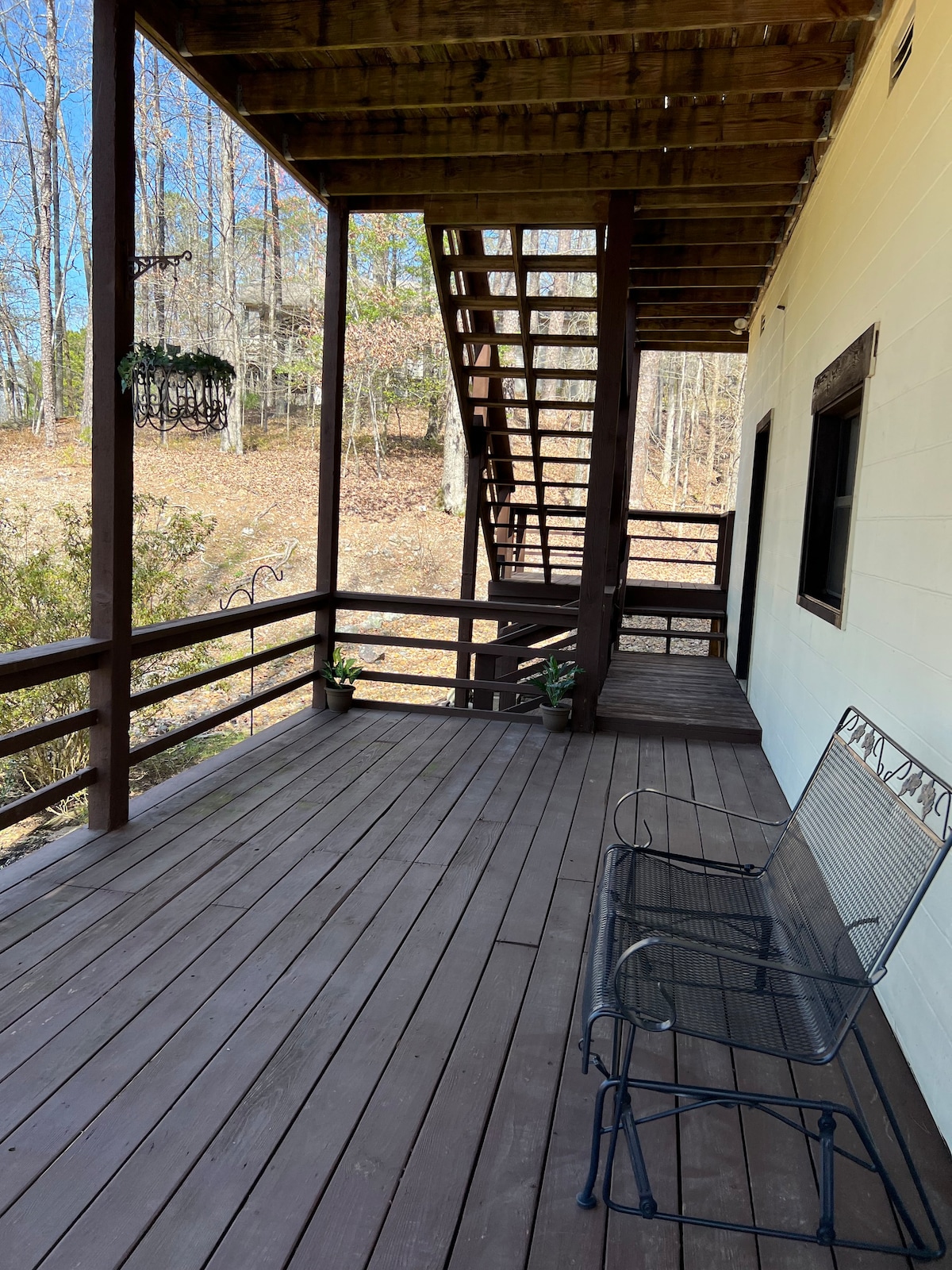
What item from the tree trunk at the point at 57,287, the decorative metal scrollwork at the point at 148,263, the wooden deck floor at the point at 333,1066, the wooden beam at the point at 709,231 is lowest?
the wooden deck floor at the point at 333,1066

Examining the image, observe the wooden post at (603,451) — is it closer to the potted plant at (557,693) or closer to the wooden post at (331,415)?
the potted plant at (557,693)

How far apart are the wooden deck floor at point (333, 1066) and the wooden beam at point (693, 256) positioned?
3.77 m

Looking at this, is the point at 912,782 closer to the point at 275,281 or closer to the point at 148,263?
the point at 148,263

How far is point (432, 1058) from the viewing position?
1914 mm

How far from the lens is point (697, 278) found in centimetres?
598

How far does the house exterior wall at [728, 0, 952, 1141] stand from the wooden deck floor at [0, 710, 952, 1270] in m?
0.37

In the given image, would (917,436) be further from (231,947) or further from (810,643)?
(231,947)

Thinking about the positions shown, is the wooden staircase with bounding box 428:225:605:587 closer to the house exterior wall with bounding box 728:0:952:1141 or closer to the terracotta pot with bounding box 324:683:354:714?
the house exterior wall with bounding box 728:0:952:1141

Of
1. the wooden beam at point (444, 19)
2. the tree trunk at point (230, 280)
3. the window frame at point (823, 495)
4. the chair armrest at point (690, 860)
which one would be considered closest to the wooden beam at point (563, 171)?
the wooden beam at point (444, 19)

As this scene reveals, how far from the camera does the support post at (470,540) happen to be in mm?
6359

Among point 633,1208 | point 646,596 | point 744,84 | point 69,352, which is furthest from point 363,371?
point 633,1208

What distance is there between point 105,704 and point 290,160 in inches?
116

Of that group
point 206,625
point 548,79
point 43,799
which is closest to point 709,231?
point 548,79

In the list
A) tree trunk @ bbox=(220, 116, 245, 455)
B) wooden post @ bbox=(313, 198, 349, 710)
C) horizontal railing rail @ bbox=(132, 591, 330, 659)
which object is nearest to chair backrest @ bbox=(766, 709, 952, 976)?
horizontal railing rail @ bbox=(132, 591, 330, 659)
